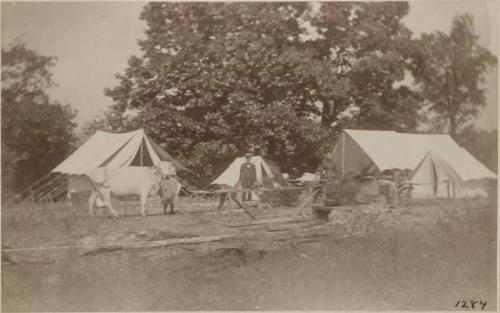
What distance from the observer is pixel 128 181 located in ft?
22.2

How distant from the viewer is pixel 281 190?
7.03 m

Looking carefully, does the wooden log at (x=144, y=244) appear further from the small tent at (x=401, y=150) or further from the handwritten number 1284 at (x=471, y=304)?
the handwritten number 1284 at (x=471, y=304)

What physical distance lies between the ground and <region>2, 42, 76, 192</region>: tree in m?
0.44

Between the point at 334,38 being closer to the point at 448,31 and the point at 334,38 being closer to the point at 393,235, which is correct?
the point at 448,31

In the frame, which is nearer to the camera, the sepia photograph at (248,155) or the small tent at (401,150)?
the sepia photograph at (248,155)

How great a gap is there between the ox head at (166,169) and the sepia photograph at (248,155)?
2 centimetres

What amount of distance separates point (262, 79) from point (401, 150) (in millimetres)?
2013

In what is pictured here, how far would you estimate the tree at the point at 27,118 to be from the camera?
5.91 metres

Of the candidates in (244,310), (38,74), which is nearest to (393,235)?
(244,310)

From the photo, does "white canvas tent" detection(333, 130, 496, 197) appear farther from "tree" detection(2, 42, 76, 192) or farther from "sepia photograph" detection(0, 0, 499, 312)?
"tree" detection(2, 42, 76, 192)

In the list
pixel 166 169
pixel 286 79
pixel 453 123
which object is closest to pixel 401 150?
pixel 453 123

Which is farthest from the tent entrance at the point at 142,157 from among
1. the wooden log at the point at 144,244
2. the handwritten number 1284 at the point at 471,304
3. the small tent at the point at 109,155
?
the handwritten number 1284 at the point at 471,304

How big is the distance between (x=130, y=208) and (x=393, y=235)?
3.29 metres

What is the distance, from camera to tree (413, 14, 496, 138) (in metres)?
6.32
